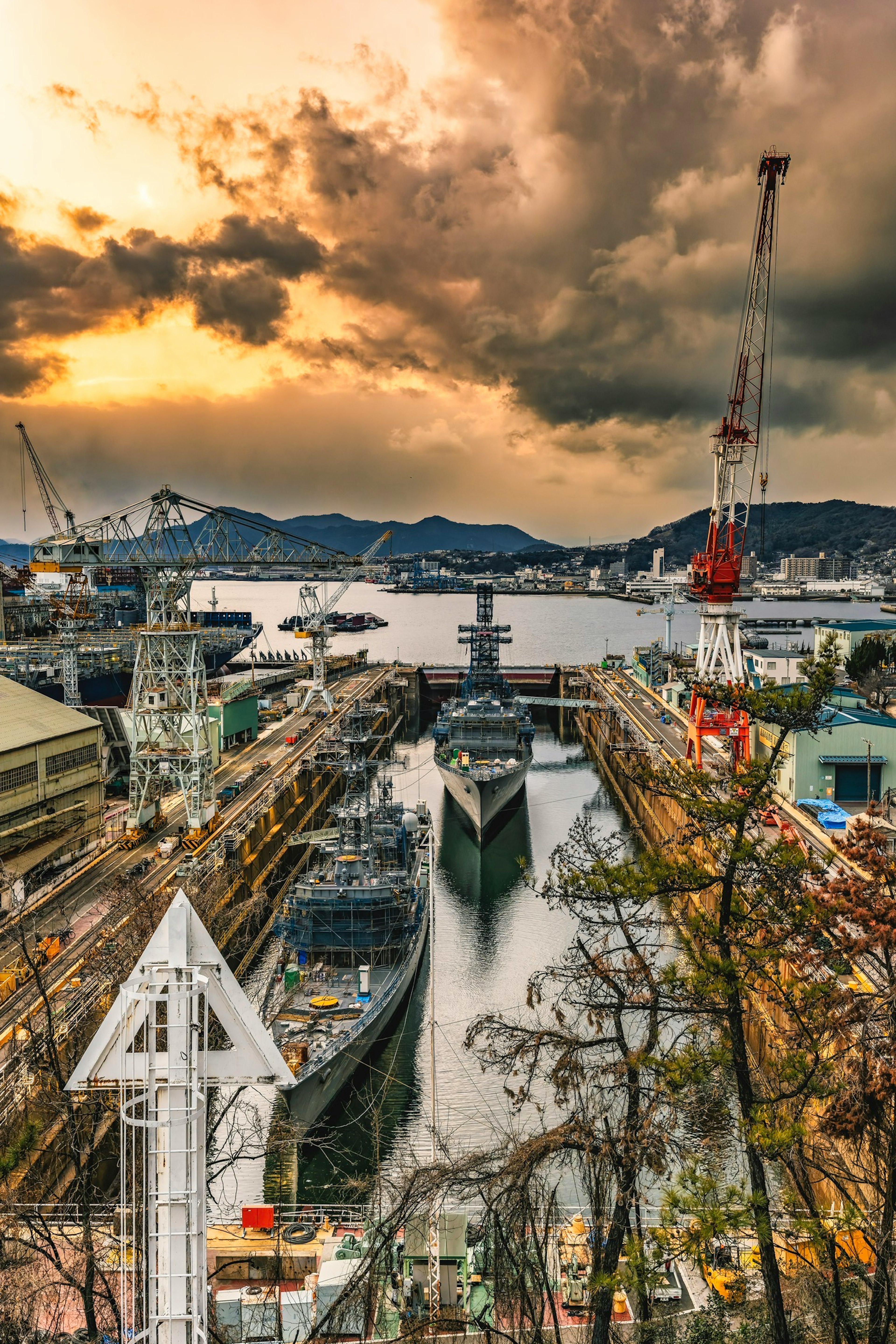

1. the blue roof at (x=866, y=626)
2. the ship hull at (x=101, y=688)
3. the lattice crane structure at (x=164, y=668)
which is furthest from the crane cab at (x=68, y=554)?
the blue roof at (x=866, y=626)

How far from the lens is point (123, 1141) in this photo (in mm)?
6137

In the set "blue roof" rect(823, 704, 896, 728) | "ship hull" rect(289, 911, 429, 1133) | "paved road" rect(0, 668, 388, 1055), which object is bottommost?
"ship hull" rect(289, 911, 429, 1133)

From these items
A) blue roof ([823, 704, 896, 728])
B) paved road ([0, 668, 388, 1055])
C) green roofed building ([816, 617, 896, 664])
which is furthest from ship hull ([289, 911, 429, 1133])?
green roofed building ([816, 617, 896, 664])

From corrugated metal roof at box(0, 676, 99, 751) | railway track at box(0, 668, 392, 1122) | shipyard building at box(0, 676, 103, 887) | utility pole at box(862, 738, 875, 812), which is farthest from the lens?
utility pole at box(862, 738, 875, 812)

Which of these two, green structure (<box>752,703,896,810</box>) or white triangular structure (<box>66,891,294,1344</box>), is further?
green structure (<box>752,703,896,810</box>)

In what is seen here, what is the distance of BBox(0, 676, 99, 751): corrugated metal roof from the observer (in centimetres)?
2870

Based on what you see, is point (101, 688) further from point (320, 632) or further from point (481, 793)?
point (481, 793)

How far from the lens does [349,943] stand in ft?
86.4

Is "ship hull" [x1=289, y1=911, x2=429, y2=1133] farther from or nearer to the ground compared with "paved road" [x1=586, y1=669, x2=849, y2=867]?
nearer to the ground

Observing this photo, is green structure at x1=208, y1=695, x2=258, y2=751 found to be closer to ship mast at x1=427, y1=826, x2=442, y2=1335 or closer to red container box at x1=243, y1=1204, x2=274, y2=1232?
ship mast at x1=427, y1=826, x2=442, y2=1335

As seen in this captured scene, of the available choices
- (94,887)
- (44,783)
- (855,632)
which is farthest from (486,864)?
(855,632)

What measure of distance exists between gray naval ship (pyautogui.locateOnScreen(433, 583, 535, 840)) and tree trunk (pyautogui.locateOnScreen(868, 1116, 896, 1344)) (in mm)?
34845

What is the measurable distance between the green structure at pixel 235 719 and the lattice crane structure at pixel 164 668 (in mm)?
3098

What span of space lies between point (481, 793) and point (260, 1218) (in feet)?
96.6
